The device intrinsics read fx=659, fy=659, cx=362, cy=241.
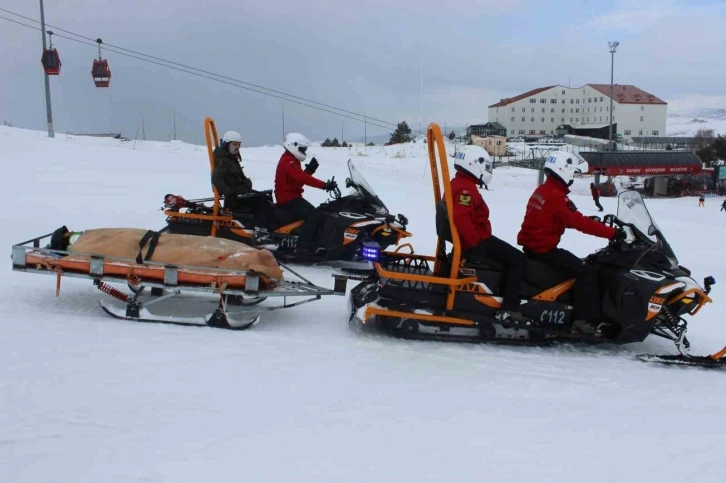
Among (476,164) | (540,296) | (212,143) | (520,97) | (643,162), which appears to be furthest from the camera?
(520,97)

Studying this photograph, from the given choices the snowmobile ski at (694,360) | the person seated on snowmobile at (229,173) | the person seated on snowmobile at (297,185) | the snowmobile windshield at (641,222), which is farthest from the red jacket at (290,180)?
the snowmobile ski at (694,360)

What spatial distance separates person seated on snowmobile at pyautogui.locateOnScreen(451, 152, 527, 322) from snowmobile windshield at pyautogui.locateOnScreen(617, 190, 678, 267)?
111 centimetres

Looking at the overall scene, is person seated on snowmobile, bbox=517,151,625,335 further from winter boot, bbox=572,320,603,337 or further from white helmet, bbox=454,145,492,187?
white helmet, bbox=454,145,492,187

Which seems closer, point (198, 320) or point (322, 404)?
point (322, 404)

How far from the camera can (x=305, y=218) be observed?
922 centimetres

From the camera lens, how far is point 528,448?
3865mm

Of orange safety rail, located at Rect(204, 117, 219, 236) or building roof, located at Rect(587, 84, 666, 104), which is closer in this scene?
orange safety rail, located at Rect(204, 117, 219, 236)

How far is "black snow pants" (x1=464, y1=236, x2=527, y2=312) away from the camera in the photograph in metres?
6.06

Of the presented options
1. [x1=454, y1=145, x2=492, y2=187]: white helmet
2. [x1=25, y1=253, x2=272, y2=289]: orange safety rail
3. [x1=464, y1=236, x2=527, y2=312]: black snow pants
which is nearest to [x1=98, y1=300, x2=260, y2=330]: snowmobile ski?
[x1=25, y1=253, x2=272, y2=289]: orange safety rail

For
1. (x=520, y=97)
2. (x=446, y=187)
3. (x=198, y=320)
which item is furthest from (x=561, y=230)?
(x=520, y=97)

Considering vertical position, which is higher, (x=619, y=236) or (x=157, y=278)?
(x=619, y=236)

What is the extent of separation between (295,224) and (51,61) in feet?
70.7

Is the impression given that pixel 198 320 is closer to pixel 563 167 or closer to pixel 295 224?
pixel 295 224

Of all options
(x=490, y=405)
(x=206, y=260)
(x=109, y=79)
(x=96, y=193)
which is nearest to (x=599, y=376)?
(x=490, y=405)
